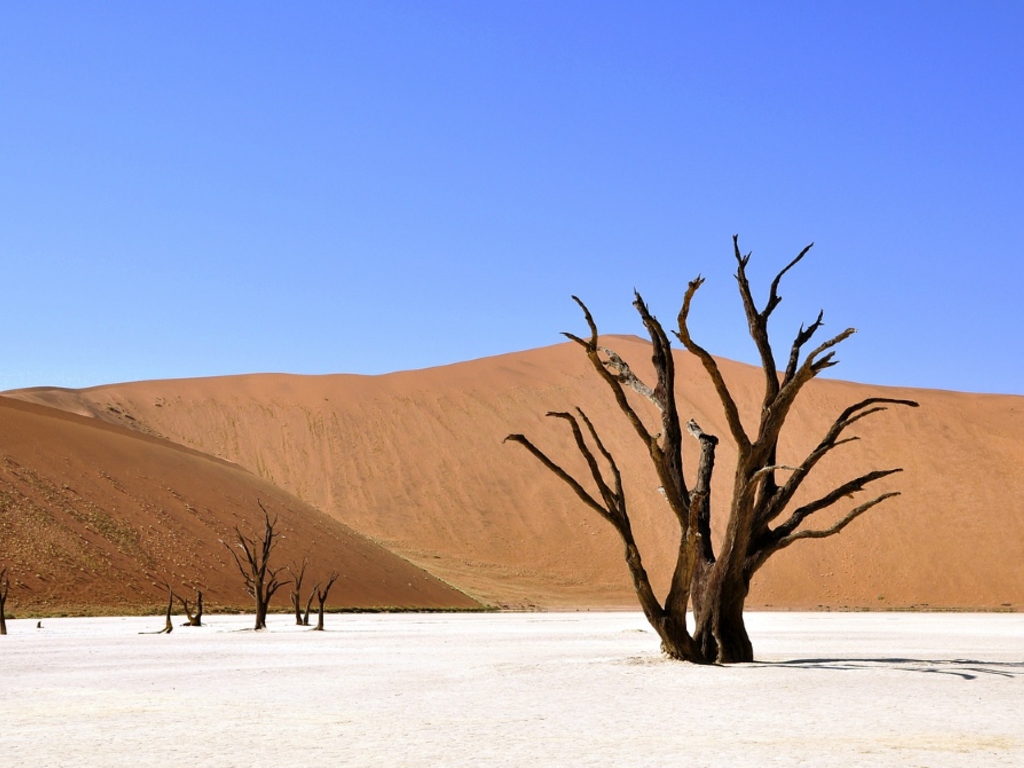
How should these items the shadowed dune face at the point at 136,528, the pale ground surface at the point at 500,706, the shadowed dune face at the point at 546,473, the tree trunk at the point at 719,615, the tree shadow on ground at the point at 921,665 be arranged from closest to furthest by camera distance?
the pale ground surface at the point at 500,706, the tree shadow on ground at the point at 921,665, the tree trunk at the point at 719,615, the shadowed dune face at the point at 136,528, the shadowed dune face at the point at 546,473

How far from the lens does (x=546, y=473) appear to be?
2997 inches

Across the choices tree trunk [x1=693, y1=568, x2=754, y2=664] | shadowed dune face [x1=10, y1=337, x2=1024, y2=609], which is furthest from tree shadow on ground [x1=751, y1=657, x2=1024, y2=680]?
shadowed dune face [x1=10, y1=337, x2=1024, y2=609]

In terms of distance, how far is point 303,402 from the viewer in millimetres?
85500

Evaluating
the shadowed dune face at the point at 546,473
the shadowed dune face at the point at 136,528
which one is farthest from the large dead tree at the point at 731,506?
the shadowed dune face at the point at 546,473

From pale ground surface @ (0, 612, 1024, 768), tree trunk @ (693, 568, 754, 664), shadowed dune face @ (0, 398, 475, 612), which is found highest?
shadowed dune face @ (0, 398, 475, 612)

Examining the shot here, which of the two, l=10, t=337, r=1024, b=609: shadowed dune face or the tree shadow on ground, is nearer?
the tree shadow on ground

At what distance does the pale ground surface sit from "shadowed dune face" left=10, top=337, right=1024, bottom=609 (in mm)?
35484

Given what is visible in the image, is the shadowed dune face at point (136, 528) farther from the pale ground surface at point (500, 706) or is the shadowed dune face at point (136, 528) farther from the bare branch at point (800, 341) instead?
the bare branch at point (800, 341)

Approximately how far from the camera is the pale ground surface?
340 inches

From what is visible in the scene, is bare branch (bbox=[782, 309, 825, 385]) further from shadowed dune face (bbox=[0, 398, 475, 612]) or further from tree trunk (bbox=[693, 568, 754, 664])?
shadowed dune face (bbox=[0, 398, 475, 612])

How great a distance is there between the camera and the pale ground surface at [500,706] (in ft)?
28.4

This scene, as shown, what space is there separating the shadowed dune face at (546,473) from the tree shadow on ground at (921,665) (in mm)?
35853

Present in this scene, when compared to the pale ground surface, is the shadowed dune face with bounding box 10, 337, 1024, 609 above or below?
above

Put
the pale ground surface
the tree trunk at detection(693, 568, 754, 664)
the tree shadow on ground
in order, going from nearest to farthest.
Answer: the pale ground surface < the tree shadow on ground < the tree trunk at detection(693, 568, 754, 664)
